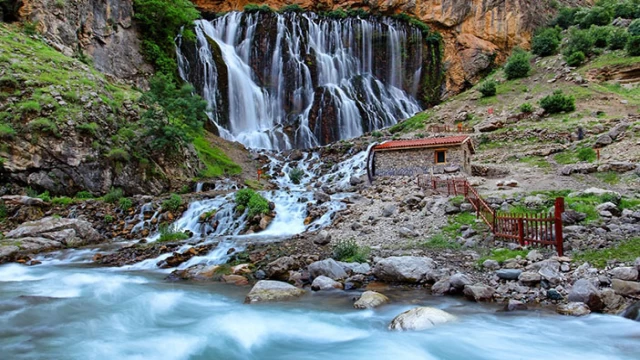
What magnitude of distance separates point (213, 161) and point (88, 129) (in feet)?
32.3

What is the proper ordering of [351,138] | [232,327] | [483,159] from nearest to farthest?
[232,327], [483,159], [351,138]

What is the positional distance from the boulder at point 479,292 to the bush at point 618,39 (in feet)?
145

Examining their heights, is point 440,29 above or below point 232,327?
above

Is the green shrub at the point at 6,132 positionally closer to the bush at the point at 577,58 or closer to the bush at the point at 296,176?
the bush at the point at 296,176

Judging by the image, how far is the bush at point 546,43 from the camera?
1811 inches

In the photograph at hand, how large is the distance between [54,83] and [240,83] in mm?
21614

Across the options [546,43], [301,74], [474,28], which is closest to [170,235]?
[301,74]

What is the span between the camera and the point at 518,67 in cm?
4341

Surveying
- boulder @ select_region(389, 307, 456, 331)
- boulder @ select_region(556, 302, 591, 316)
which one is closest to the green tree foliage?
boulder @ select_region(389, 307, 456, 331)

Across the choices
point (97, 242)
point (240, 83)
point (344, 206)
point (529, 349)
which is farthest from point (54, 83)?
point (529, 349)

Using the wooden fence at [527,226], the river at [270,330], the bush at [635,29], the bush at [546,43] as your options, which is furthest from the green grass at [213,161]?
the bush at [635,29]

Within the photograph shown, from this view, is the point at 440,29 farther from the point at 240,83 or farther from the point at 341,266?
the point at 341,266

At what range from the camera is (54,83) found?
2291 centimetres

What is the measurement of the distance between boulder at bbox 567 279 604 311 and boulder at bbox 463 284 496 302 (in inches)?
61.3
